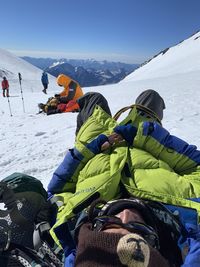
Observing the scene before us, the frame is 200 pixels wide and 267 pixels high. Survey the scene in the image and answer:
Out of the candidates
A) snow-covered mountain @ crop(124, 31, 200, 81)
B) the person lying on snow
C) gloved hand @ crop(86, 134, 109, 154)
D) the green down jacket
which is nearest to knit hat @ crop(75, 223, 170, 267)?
the person lying on snow

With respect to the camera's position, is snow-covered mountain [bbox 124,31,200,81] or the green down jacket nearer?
the green down jacket

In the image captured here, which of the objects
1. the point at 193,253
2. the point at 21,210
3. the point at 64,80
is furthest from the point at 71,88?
the point at 193,253

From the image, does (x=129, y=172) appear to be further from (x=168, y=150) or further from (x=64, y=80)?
(x=64, y=80)

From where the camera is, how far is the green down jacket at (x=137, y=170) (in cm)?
236

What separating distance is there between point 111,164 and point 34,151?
381 centimetres

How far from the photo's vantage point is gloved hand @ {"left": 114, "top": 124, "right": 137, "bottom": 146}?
2.83m

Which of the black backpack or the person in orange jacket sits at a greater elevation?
the black backpack

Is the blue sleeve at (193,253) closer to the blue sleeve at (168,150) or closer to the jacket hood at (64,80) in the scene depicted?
the blue sleeve at (168,150)

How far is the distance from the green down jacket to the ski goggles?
486mm

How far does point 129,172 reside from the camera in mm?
2562

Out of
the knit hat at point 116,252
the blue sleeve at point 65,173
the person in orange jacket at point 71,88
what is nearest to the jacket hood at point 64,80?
the person in orange jacket at point 71,88

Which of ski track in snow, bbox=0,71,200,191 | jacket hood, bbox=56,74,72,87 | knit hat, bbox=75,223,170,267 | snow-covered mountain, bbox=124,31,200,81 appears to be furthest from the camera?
snow-covered mountain, bbox=124,31,200,81

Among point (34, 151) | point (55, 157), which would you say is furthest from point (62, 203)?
point (34, 151)

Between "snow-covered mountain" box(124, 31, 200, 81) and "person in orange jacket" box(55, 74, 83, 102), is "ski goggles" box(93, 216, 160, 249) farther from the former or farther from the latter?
"snow-covered mountain" box(124, 31, 200, 81)
